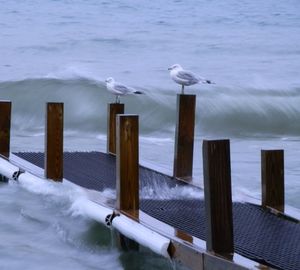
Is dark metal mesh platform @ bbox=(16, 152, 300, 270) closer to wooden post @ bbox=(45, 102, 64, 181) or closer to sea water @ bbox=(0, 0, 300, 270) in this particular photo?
wooden post @ bbox=(45, 102, 64, 181)

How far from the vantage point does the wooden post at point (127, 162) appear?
621 centimetres

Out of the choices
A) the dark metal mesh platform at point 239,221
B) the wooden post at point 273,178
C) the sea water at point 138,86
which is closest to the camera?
the dark metal mesh platform at point 239,221

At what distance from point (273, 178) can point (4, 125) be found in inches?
135

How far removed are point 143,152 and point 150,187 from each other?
4.77 metres

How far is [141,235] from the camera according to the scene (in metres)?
5.76

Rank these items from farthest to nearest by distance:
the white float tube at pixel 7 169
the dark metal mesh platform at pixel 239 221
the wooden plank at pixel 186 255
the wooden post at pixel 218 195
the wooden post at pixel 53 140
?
→ 1. the white float tube at pixel 7 169
2. the wooden post at pixel 53 140
3. the dark metal mesh platform at pixel 239 221
4. the wooden plank at pixel 186 255
5. the wooden post at pixel 218 195

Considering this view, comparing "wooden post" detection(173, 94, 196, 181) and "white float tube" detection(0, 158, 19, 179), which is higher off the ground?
"wooden post" detection(173, 94, 196, 181)

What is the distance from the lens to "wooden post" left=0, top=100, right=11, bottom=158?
9.12m

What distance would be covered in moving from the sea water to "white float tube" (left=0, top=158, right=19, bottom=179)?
10cm

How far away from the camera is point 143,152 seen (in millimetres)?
12164

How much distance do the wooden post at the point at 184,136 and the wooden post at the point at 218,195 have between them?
2.66m

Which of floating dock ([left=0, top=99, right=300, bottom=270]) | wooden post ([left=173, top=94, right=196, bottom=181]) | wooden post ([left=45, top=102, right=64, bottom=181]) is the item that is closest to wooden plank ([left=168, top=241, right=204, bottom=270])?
floating dock ([left=0, top=99, right=300, bottom=270])

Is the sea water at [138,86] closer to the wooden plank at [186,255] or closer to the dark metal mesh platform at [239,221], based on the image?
the dark metal mesh platform at [239,221]

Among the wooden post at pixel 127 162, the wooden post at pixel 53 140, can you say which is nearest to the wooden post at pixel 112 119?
the wooden post at pixel 53 140
